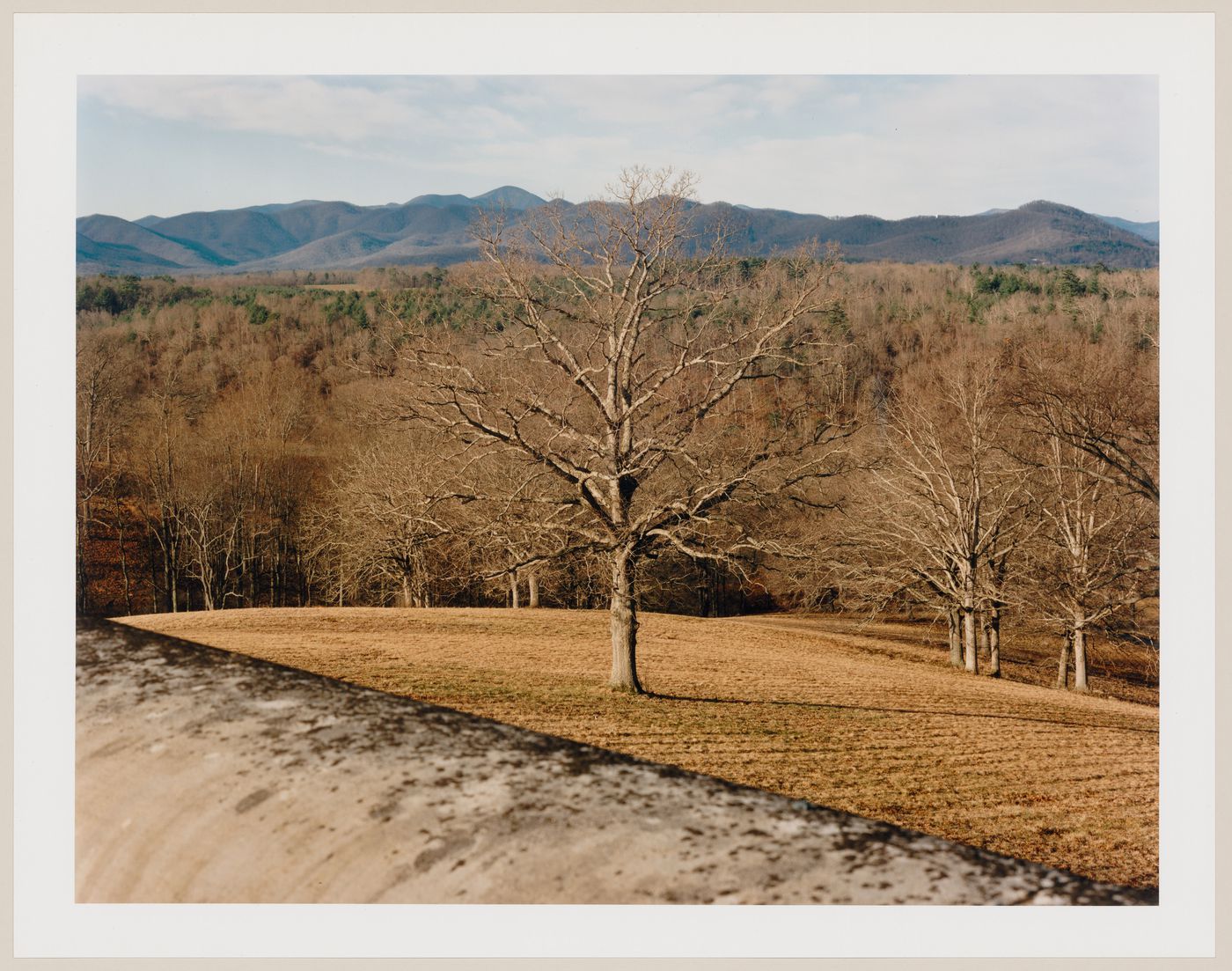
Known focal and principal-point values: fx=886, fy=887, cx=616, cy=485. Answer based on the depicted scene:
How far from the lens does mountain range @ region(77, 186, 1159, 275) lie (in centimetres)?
1800

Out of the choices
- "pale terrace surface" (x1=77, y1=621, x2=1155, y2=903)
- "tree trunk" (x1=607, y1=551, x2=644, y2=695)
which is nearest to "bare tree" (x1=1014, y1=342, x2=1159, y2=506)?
"tree trunk" (x1=607, y1=551, x2=644, y2=695)

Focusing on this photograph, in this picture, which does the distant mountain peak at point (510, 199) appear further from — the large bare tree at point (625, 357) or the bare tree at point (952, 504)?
the bare tree at point (952, 504)

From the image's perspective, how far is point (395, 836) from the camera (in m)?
1.90

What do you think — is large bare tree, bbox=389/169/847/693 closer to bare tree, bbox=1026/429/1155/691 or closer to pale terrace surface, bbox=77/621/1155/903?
bare tree, bbox=1026/429/1155/691

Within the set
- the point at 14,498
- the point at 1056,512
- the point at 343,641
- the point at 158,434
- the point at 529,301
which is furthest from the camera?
the point at 158,434

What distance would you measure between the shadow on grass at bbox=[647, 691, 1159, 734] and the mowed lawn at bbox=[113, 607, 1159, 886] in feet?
0.24

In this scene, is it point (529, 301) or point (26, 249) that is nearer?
point (26, 249)

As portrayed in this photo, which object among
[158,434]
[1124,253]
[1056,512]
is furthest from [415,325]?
[158,434]

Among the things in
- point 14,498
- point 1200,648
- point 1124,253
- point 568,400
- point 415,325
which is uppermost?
point 1124,253

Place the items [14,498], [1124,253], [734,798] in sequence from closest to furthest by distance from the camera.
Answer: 1. [734,798]
2. [14,498]
3. [1124,253]

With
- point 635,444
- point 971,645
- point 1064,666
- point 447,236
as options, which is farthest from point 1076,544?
point 447,236

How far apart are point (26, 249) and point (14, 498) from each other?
5.78 ft

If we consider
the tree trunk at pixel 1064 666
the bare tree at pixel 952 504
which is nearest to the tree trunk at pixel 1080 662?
the tree trunk at pixel 1064 666

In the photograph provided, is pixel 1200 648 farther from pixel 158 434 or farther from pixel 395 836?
pixel 158 434
